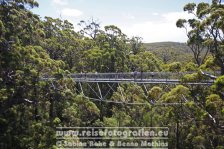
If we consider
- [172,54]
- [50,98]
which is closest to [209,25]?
[50,98]

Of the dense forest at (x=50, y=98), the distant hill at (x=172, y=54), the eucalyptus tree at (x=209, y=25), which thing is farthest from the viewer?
the distant hill at (x=172, y=54)

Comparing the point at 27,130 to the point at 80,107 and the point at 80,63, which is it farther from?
the point at 80,63

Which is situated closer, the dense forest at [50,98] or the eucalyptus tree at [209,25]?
the eucalyptus tree at [209,25]

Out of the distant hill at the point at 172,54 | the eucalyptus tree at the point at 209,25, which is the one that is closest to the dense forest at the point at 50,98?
the eucalyptus tree at the point at 209,25

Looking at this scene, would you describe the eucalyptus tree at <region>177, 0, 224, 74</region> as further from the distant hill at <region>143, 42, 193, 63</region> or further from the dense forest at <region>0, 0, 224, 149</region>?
the distant hill at <region>143, 42, 193, 63</region>

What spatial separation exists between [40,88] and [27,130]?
422 cm

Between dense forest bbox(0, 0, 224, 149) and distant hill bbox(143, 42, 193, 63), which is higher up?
distant hill bbox(143, 42, 193, 63)

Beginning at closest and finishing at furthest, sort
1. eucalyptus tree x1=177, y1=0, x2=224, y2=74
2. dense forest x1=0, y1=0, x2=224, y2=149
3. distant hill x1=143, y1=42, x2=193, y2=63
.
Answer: eucalyptus tree x1=177, y1=0, x2=224, y2=74
dense forest x1=0, y1=0, x2=224, y2=149
distant hill x1=143, y1=42, x2=193, y2=63

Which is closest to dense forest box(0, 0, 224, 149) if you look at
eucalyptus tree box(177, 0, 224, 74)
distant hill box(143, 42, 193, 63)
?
eucalyptus tree box(177, 0, 224, 74)

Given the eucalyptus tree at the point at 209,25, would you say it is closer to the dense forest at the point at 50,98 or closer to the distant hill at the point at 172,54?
the dense forest at the point at 50,98

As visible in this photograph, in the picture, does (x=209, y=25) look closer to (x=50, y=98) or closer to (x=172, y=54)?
(x=50, y=98)

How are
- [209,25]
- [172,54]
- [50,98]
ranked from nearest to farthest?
[209,25], [50,98], [172,54]

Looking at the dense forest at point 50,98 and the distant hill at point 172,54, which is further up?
the distant hill at point 172,54

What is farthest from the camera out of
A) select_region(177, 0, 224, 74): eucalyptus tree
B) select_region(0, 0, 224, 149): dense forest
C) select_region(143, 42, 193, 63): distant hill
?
select_region(143, 42, 193, 63): distant hill
